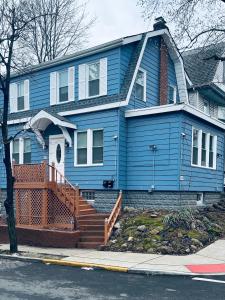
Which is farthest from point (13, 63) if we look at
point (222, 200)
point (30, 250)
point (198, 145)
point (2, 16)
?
point (222, 200)

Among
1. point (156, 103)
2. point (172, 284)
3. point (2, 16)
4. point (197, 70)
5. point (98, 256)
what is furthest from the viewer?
point (197, 70)

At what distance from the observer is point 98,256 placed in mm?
11680

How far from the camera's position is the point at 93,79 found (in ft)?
55.9

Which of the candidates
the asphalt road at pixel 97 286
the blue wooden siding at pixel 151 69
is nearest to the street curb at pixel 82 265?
the asphalt road at pixel 97 286

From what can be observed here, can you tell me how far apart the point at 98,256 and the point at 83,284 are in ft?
10.6

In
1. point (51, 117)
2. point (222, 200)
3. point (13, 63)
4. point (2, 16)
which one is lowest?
point (222, 200)

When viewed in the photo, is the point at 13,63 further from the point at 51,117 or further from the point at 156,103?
the point at 156,103

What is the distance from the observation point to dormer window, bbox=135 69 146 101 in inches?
674

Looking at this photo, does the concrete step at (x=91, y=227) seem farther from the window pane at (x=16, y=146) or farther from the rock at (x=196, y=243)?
the window pane at (x=16, y=146)

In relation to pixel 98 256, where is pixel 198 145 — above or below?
above

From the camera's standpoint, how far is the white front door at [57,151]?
17.9 meters

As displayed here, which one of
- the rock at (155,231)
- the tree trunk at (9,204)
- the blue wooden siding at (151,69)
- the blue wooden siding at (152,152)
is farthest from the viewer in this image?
the blue wooden siding at (151,69)

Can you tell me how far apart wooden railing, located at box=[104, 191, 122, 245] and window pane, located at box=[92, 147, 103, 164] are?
6.14 feet

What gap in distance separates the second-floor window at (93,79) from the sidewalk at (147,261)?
7.17 meters
